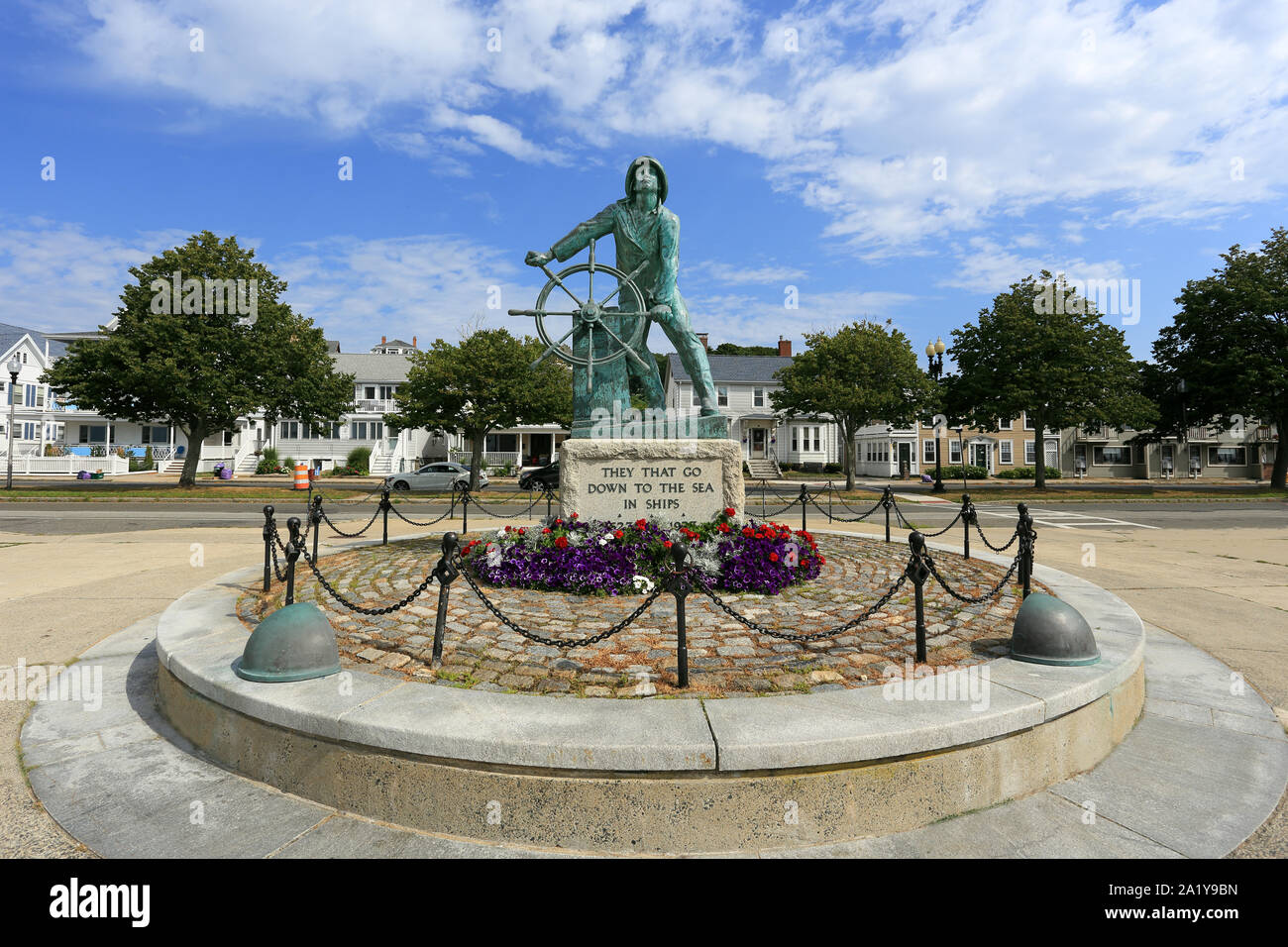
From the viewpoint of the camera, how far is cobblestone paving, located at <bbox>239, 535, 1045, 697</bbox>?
4121 millimetres

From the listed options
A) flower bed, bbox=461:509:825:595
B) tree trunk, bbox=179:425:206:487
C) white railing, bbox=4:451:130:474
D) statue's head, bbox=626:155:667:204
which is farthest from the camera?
white railing, bbox=4:451:130:474

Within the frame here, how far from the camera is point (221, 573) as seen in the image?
30.9ft

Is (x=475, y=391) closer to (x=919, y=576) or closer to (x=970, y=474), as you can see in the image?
(x=919, y=576)

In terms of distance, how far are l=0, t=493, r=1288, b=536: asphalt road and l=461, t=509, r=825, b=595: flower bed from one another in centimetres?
847

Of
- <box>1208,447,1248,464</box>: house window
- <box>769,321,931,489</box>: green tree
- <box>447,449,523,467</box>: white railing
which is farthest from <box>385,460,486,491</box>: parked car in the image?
<box>1208,447,1248,464</box>: house window

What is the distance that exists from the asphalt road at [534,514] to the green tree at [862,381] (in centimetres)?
681

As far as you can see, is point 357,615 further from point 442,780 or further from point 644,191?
point 644,191

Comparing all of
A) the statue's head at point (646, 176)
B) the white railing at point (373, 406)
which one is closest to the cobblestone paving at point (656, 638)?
the statue's head at point (646, 176)

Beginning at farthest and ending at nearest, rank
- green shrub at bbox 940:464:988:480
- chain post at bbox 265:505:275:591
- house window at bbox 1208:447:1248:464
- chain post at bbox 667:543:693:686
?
1. house window at bbox 1208:447:1248:464
2. green shrub at bbox 940:464:988:480
3. chain post at bbox 265:505:275:591
4. chain post at bbox 667:543:693:686

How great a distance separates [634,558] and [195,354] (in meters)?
25.1

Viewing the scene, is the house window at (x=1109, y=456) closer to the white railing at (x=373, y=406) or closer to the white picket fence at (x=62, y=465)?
the white railing at (x=373, y=406)

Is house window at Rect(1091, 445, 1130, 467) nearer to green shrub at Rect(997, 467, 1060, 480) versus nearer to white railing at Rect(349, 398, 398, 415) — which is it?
green shrub at Rect(997, 467, 1060, 480)

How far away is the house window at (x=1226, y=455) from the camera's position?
56125mm
